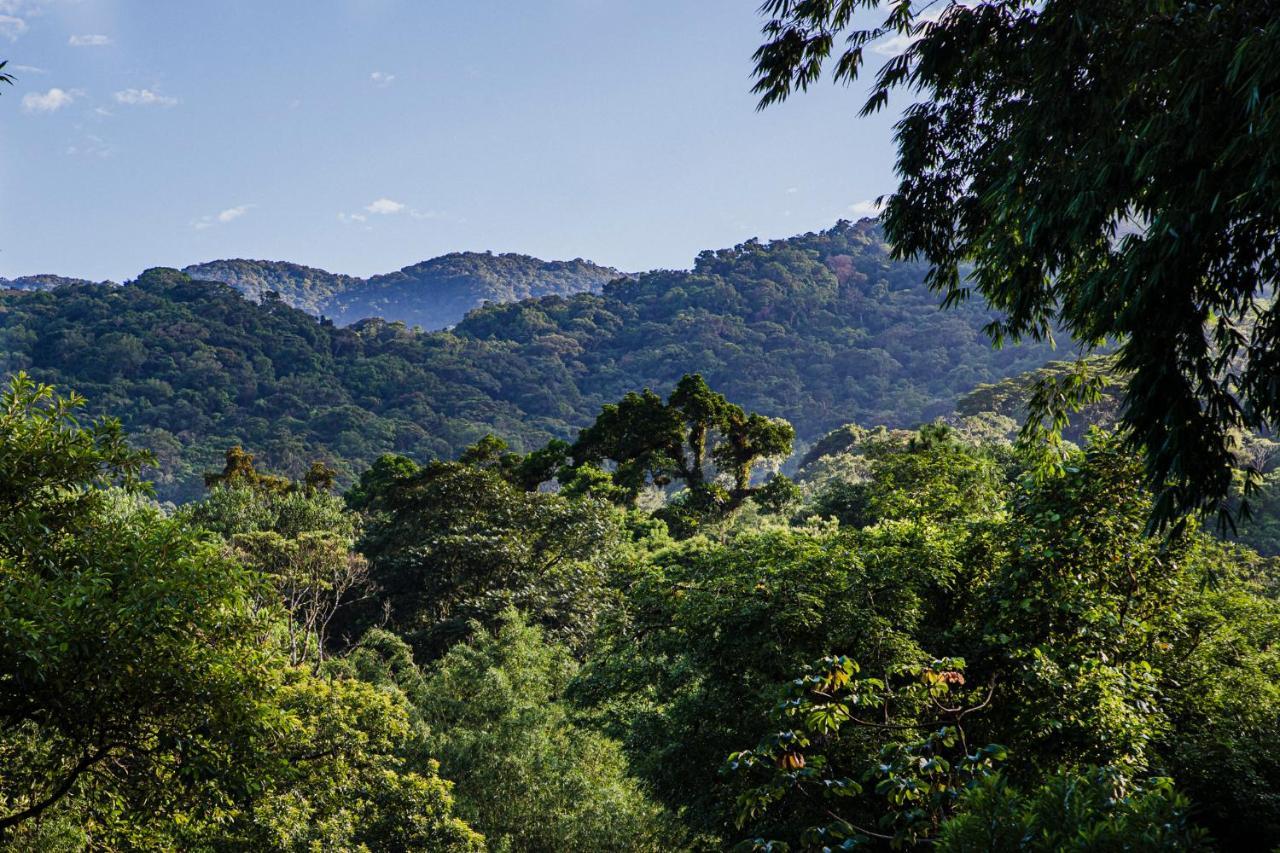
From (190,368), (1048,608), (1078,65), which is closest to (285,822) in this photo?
(1048,608)

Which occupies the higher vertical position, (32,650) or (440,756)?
(32,650)

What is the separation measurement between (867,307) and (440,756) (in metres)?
118

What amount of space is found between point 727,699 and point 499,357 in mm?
98797

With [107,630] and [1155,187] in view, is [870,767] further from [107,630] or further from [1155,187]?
[107,630]

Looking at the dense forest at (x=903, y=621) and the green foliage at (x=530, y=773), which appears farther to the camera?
the green foliage at (x=530, y=773)

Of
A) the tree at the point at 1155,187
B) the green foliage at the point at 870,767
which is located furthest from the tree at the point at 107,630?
the tree at the point at 1155,187

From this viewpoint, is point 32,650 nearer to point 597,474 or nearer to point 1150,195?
point 1150,195

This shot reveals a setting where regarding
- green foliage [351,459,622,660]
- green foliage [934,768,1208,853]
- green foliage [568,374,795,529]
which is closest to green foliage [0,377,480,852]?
green foliage [934,768,1208,853]

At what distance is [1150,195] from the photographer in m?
4.48

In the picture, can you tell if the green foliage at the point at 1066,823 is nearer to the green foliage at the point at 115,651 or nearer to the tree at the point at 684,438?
the green foliage at the point at 115,651

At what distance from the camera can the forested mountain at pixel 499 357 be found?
265 ft

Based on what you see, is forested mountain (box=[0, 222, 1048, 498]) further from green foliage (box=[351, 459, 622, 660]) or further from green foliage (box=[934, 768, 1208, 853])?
green foliage (box=[934, 768, 1208, 853])

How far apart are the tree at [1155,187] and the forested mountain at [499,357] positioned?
71.0 m

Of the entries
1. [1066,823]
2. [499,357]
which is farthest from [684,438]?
[499,357]
